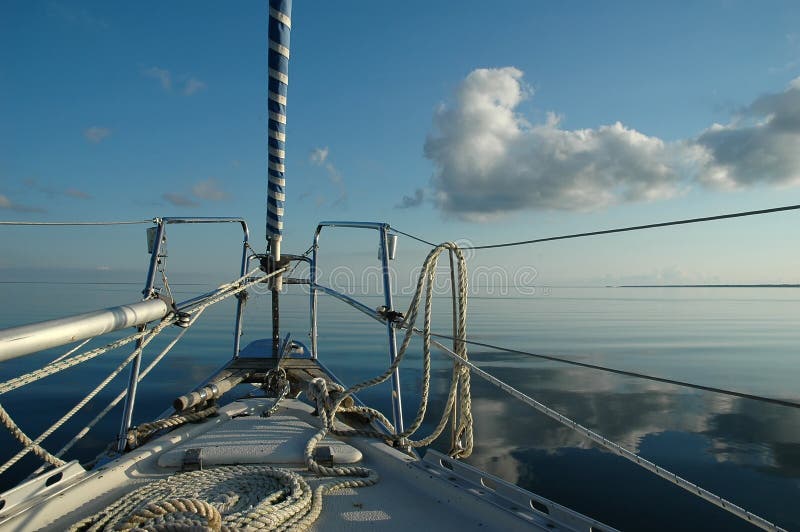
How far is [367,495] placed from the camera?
234 cm

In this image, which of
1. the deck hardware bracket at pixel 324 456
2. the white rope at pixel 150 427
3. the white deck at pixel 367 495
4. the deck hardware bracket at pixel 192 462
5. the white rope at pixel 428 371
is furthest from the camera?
the white rope at pixel 150 427

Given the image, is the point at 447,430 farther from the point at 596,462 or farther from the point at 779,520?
the point at 779,520

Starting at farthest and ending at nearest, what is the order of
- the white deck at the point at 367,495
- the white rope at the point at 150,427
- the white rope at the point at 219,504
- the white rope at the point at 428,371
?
the white rope at the point at 150,427, the white rope at the point at 428,371, the white deck at the point at 367,495, the white rope at the point at 219,504

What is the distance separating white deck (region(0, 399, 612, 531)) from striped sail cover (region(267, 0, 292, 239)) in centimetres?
265

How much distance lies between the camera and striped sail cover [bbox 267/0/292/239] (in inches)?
136

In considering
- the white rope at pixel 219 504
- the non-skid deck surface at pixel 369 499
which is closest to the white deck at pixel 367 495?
the non-skid deck surface at pixel 369 499

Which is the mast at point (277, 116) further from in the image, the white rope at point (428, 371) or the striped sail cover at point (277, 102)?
the white rope at point (428, 371)

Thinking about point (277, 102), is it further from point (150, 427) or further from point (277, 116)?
point (150, 427)

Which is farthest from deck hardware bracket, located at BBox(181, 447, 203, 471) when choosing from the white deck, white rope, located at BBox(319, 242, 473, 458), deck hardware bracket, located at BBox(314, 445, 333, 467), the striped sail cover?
the striped sail cover

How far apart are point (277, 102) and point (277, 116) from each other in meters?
0.14

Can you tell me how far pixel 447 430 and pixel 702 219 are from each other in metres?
4.75

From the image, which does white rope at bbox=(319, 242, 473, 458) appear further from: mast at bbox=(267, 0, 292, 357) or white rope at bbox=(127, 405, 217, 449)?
mast at bbox=(267, 0, 292, 357)

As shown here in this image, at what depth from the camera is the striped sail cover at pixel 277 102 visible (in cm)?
346

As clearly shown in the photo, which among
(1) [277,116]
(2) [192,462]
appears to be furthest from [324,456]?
(1) [277,116]
